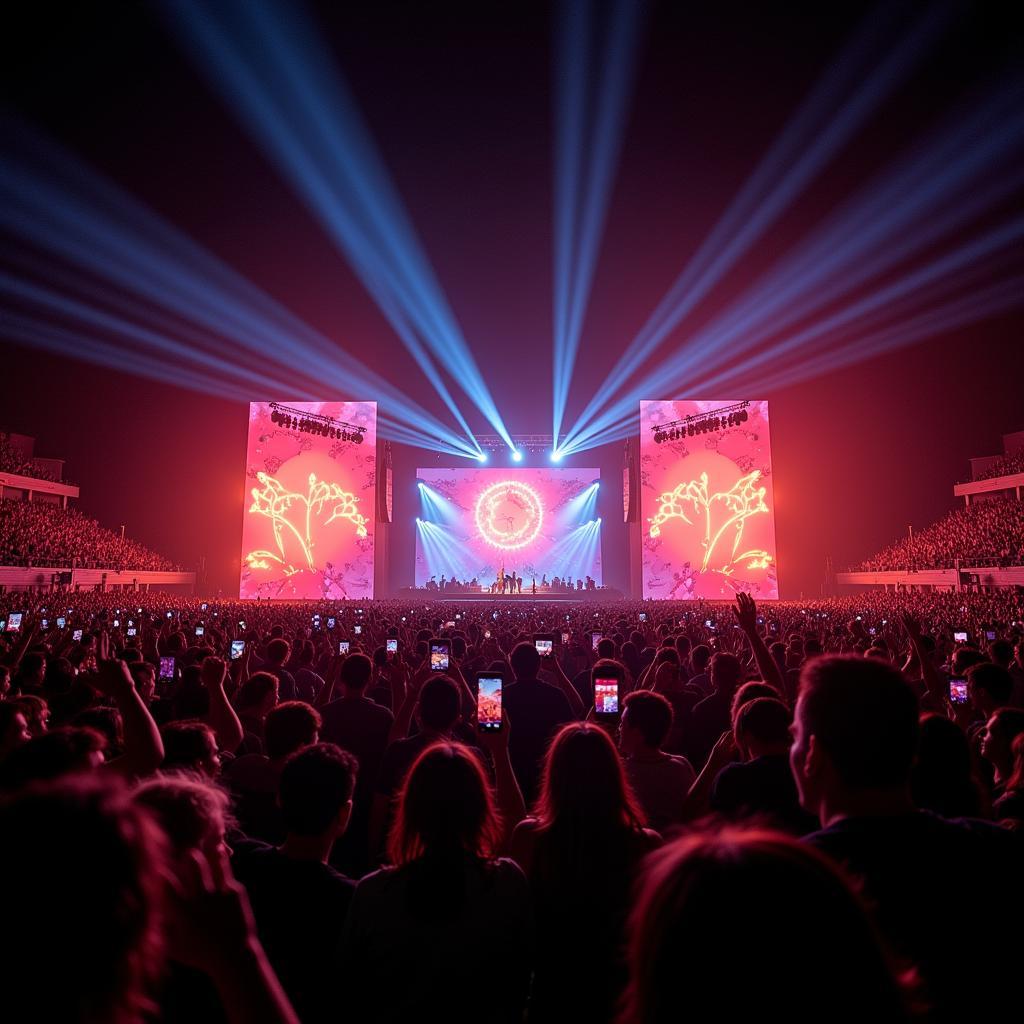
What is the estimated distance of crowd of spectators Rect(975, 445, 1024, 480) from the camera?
34.2 metres

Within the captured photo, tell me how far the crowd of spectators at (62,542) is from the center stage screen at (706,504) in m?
26.4

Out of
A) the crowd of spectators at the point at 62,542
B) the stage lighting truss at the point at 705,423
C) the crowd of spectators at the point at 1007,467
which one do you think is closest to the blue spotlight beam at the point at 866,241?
the stage lighting truss at the point at 705,423

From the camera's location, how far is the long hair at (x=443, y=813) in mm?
2102

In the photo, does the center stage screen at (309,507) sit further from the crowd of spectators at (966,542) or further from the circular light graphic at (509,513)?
the crowd of spectators at (966,542)

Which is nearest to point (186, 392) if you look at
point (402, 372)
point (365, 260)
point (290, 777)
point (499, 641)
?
point (402, 372)

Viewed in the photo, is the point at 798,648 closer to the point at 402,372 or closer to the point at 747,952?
the point at 747,952

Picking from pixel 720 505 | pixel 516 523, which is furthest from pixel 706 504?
pixel 516 523

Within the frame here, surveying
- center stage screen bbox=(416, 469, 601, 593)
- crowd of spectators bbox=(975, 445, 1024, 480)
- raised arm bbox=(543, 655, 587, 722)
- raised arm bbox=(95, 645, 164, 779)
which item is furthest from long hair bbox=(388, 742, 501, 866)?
crowd of spectators bbox=(975, 445, 1024, 480)

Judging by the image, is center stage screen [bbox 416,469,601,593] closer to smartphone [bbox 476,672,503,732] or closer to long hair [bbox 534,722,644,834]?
smartphone [bbox 476,672,503,732]

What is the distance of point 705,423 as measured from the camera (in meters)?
31.5

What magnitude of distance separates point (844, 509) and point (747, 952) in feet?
129

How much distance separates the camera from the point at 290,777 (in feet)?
8.09

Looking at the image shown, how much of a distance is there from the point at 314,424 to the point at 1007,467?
33644 millimetres

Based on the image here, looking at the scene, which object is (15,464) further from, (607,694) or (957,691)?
(957,691)
